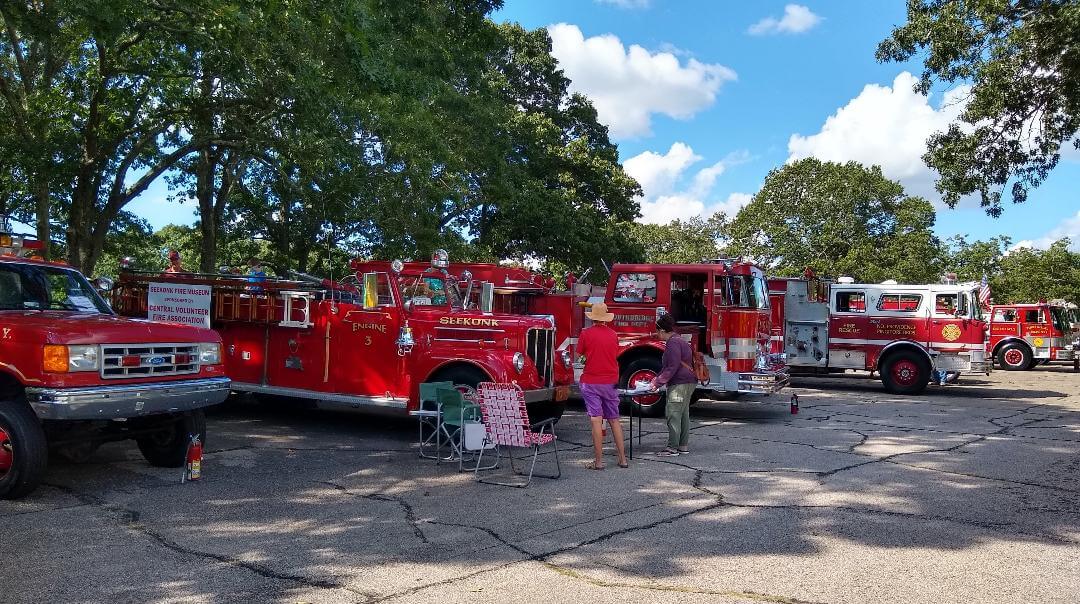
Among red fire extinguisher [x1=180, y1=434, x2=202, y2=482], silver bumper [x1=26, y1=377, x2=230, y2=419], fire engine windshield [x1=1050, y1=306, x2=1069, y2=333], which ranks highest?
fire engine windshield [x1=1050, y1=306, x2=1069, y2=333]

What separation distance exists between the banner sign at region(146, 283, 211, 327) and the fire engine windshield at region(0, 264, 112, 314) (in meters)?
2.10

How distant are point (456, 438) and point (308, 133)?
5.56m

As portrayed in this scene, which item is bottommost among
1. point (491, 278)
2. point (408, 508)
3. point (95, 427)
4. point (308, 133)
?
point (408, 508)

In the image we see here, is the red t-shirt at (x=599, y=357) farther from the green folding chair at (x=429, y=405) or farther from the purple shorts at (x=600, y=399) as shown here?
the green folding chair at (x=429, y=405)

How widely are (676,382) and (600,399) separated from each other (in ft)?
4.11

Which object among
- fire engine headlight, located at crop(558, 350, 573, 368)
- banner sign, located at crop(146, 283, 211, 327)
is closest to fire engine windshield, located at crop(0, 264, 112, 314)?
banner sign, located at crop(146, 283, 211, 327)

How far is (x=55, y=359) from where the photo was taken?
247 inches

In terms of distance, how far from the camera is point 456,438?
31.4 ft

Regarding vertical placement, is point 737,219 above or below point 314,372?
above

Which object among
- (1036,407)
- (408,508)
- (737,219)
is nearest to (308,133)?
(408,508)

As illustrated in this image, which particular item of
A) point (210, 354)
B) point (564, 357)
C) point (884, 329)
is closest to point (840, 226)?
point (884, 329)

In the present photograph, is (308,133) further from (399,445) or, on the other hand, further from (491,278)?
(399,445)

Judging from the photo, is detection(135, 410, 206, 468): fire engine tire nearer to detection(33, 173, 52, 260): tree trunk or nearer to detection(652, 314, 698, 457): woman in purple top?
detection(652, 314, 698, 457): woman in purple top

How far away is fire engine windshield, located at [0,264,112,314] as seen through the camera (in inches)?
292
